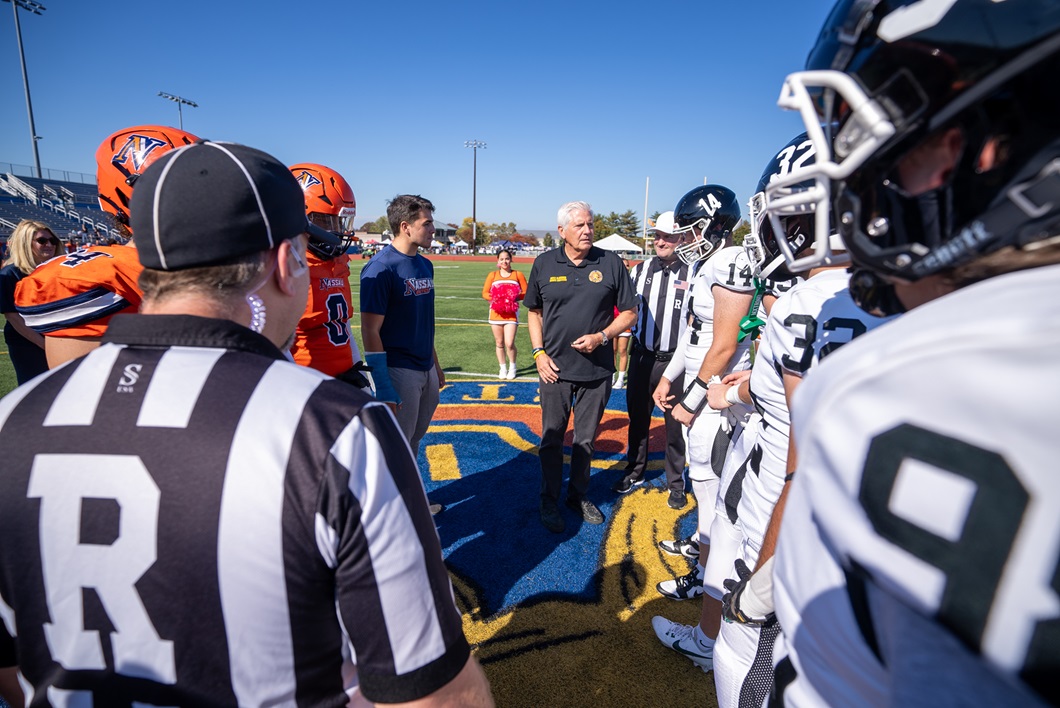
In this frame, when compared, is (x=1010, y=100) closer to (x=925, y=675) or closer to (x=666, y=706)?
(x=925, y=675)

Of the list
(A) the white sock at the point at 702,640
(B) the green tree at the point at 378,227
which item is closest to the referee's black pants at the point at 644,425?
(A) the white sock at the point at 702,640

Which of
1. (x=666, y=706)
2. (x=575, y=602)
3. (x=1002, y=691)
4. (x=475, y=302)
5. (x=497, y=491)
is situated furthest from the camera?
(x=475, y=302)

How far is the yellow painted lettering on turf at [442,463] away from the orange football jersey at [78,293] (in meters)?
3.01

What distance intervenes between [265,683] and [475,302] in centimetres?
1617

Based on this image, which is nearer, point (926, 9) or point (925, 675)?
point (925, 675)

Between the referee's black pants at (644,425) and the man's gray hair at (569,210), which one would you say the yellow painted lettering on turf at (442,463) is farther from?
the man's gray hair at (569,210)

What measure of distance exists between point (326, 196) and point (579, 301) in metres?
1.96

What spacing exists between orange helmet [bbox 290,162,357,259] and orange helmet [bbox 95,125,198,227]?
875 millimetres

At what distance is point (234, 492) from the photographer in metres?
0.87

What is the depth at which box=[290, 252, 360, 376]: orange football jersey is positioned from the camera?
10.4 ft

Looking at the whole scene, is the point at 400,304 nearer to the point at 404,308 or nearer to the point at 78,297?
the point at 404,308

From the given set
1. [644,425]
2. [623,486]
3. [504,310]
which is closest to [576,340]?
[644,425]

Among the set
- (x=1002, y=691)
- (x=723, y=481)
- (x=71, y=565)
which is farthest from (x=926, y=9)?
(x=723, y=481)

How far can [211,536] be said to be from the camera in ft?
2.87
